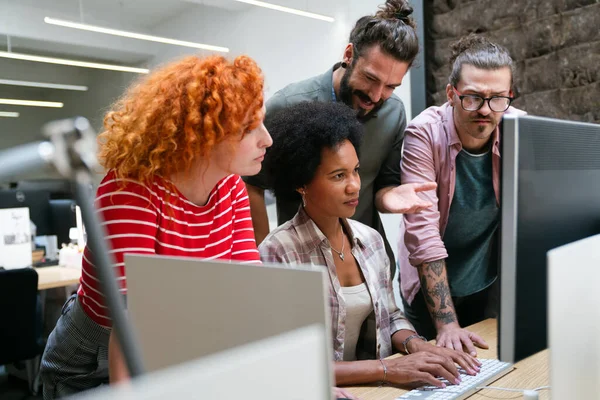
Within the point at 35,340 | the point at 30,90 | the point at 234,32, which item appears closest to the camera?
→ the point at 35,340

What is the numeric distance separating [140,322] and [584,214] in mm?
677

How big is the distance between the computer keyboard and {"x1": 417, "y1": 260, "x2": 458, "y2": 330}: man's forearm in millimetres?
314

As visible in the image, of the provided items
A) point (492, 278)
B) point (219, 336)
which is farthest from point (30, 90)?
point (219, 336)

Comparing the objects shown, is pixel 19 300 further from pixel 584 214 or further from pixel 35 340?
pixel 584 214

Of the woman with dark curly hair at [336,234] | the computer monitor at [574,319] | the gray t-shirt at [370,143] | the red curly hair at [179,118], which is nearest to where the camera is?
the computer monitor at [574,319]

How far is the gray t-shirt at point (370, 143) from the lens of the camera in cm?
190

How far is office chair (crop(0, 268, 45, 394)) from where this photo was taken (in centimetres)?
263

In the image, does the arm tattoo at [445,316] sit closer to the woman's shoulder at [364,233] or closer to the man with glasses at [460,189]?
the man with glasses at [460,189]

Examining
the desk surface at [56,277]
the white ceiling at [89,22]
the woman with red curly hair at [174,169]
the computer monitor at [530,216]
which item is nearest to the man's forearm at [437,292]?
the woman with red curly hair at [174,169]

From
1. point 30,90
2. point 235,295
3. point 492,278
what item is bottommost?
point 492,278

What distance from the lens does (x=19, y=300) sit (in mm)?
2682

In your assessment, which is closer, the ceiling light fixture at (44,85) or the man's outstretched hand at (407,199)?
the man's outstretched hand at (407,199)

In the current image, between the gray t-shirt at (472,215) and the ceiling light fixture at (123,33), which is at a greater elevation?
the ceiling light fixture at (123,33)

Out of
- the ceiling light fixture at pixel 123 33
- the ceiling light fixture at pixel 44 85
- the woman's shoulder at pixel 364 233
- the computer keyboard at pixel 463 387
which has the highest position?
the ceiling light fixture at pixel 123 33
